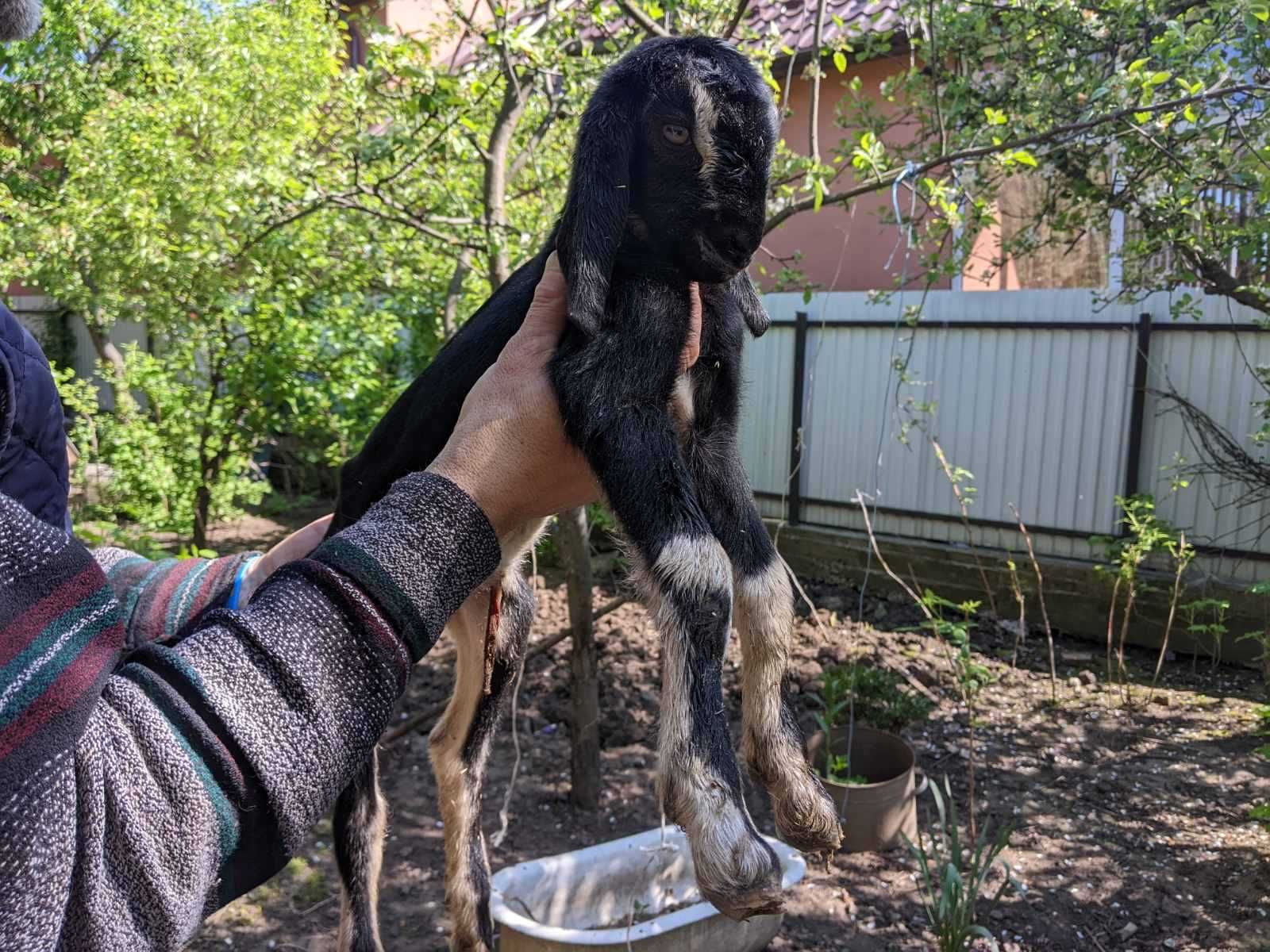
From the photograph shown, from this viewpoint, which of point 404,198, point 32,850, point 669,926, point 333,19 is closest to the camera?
point 32,850

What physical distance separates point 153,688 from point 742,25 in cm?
519

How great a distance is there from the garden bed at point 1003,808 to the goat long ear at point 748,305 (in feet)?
8.84

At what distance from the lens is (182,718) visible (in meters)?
1.19

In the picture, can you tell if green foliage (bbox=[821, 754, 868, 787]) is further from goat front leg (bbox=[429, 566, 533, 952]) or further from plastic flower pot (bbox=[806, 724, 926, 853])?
goat front leg (bbox=[429, 566, 533, 952])

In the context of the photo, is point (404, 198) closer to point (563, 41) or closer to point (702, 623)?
point (563, 41)

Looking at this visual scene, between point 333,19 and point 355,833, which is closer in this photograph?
point 355,833

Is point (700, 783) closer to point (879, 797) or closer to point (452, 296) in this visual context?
point (879, 797)

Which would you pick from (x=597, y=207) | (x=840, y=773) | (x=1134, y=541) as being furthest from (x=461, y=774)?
(x=1134, y=541)

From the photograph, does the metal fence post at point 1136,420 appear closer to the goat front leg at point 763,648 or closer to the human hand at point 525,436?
the goat front leg at point 763,648

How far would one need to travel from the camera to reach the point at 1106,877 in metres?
4.54

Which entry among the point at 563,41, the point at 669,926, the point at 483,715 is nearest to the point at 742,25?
the point at 563,41

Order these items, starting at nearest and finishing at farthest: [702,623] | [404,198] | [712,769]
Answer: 1. [712,769]
2. [702,623]
3. [404,198]

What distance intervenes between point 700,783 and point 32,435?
1501mm

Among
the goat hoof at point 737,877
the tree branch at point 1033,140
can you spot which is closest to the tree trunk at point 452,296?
the tree branch at point 1033,140
